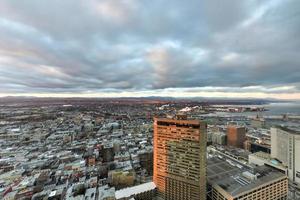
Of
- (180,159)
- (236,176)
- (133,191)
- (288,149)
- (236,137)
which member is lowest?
(133,191)

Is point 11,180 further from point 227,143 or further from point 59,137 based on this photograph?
point 227,143

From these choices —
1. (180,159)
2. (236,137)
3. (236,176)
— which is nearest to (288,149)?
(236,176)

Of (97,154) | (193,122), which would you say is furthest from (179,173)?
(97,154)

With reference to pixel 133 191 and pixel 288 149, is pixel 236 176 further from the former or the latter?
pixel 288 149

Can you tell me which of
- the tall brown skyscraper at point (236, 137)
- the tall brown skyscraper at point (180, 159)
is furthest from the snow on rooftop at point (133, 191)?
the tall brown skyscraper at point (236, 137)

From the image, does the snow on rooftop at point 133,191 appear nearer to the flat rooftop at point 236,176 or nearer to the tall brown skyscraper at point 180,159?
the tall brown skyscraper at point 180,159

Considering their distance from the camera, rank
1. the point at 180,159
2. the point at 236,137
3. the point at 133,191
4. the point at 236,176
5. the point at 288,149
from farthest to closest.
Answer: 1. the point at 236,137
2. the point at 288,149
3. the point at 236,176
4. the point at 133,191
5. the point at 180,159

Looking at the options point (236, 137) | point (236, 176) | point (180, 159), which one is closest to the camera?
point (180, 159)
